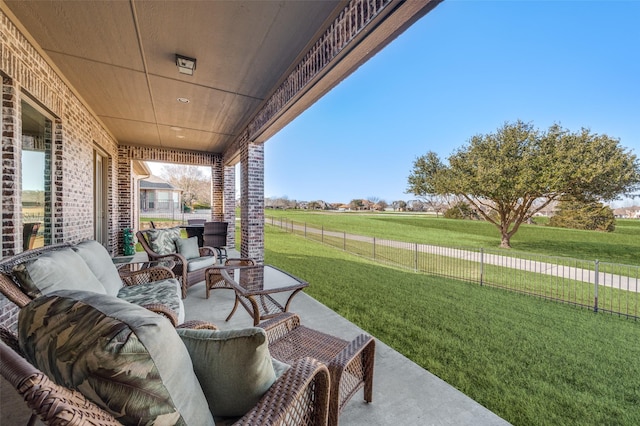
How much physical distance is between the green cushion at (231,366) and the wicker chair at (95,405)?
0.07 metres

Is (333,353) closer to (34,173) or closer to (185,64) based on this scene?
(185,64)

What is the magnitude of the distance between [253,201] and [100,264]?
298 centimetres

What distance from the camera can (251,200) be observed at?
5289mm

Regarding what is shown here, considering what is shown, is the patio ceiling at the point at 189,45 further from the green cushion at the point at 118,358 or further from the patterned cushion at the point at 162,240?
the green cushion at the point at 118,358

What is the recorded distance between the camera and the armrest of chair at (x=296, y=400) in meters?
0.90

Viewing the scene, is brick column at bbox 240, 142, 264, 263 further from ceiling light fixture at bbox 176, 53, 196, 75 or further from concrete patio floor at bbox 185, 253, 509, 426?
concrete patio floor at bbox 185, 253, 509, 426

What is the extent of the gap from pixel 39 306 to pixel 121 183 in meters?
7.81

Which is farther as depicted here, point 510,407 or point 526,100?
point 526,100

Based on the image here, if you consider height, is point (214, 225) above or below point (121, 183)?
below

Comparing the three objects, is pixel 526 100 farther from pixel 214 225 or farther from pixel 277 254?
pixel 214 225

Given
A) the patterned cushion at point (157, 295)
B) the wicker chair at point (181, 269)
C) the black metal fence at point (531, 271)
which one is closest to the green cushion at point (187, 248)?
the wicker chair at point (181, 269)

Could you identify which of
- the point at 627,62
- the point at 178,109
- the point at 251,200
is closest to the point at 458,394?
the point at 251,200

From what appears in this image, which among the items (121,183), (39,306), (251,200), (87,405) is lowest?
(87,405)

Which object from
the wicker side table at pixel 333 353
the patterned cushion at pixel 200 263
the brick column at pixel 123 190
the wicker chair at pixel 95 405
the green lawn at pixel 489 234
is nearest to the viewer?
the wicker chair at pixel 95 405
